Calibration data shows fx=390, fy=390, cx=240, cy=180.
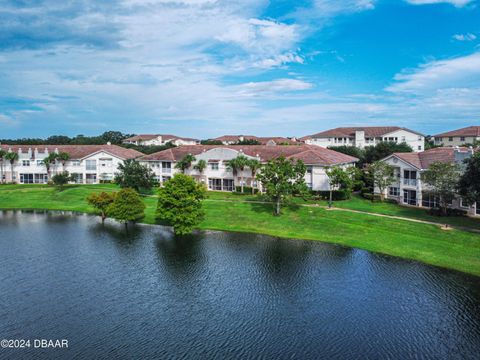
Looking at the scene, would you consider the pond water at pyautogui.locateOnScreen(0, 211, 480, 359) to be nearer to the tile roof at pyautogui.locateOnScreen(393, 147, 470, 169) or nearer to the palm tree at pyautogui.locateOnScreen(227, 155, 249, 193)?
the tile roof at pyautogui.locateOnScreen(393, 147, 470, 169)

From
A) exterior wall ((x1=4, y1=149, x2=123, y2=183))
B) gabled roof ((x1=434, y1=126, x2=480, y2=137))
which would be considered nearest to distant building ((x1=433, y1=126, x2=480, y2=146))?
gabled roof ((x1=434, y1=126, x2=480, y2=137))

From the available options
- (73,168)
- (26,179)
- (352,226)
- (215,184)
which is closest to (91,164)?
(73,168)

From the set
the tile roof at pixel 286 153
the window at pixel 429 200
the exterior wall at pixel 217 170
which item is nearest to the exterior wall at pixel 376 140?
the tile roof at pixel 286 153

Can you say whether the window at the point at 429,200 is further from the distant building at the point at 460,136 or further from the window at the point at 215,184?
the distant building at the point at 460,136

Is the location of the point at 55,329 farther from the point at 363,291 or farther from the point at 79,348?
the point at 363,291

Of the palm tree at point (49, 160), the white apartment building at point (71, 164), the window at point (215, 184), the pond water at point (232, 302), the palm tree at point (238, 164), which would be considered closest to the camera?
the pond water at point (232, 302)

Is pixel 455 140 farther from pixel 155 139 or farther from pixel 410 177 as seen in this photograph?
pixel 155 139
